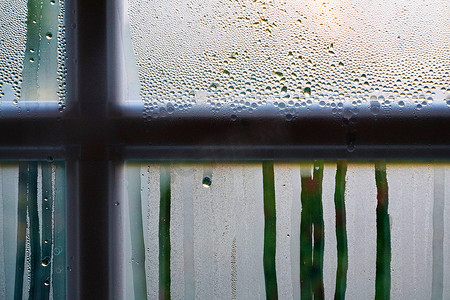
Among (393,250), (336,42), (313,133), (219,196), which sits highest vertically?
(336,42)

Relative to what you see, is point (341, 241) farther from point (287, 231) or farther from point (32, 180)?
point (32, 180)

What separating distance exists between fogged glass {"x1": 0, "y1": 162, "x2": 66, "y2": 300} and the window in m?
0.02

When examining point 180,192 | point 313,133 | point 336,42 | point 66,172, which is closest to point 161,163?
point 180,192

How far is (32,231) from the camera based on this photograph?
2.57 ft

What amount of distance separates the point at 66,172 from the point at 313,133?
482 mm

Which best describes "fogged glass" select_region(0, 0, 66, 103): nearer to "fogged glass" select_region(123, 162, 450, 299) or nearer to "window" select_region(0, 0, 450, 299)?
"window" select_region(0, 0, 450, 299)

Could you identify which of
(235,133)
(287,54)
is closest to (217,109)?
(235,133)

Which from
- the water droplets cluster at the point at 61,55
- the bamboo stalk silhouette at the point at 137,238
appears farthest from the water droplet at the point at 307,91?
the water droplets cluster at the point at 61,55

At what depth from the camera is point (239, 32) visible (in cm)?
77

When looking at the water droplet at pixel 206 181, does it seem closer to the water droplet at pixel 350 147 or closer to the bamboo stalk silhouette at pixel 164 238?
the bamboo stalk silhouette at pixel 164 238

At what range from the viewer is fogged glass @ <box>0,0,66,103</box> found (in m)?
0.78

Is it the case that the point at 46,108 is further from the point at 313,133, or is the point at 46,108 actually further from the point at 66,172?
the point at 313,133

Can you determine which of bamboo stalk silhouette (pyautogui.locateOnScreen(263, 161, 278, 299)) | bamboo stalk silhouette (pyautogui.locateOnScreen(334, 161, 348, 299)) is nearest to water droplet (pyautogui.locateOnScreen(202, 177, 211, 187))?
bamboo stalk silhouette (pyautogui.locateOnScreen(263, 161, 278, 299))

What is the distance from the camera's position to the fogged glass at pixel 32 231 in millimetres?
775
